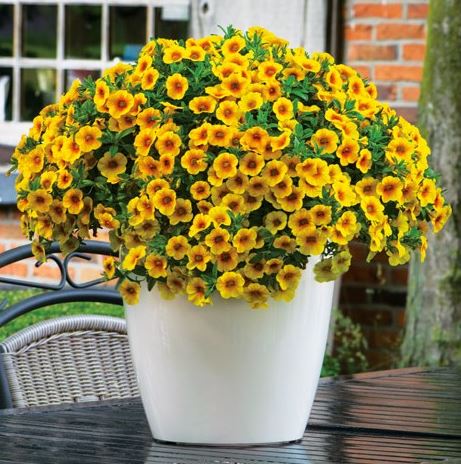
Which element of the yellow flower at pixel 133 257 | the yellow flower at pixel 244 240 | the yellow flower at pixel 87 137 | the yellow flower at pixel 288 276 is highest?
the yellow flower at pixel 87 137

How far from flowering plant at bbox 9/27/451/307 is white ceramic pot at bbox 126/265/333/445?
0.05m

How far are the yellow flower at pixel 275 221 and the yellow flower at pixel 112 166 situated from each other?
20 cm

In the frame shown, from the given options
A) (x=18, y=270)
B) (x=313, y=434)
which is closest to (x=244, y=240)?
(x=313, y=434)

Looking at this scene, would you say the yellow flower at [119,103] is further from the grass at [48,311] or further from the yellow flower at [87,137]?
the grass at [48,311]

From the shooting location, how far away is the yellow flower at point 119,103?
1.75 metres

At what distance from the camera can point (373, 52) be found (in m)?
5.25

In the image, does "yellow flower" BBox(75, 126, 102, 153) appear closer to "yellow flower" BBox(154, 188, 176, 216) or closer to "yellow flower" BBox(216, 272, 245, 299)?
"yellow flower" BBox(154, 188, 176, 216)

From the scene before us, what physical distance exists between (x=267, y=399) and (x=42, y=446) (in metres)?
0.29

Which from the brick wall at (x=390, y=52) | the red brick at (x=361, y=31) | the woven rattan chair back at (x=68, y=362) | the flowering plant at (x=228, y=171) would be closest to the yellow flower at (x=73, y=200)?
the flowering plant at (x=228, y=171)

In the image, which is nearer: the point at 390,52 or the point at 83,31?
the point at 390,52

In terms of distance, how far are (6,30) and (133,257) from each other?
4.29 m

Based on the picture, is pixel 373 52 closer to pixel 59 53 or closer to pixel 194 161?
pixel 59 53

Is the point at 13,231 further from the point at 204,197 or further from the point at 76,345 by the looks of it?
the point at 204,197

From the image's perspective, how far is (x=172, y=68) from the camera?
1.77 m
